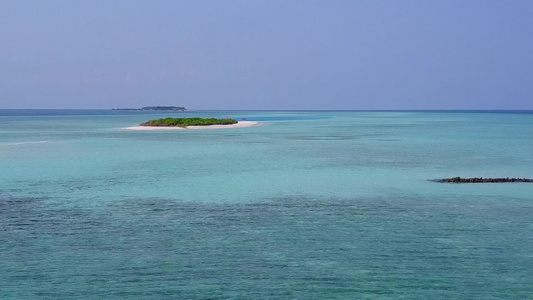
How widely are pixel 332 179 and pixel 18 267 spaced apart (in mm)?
14836

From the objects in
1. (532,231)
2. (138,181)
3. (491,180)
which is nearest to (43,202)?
(138,181)

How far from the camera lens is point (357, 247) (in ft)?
41.2

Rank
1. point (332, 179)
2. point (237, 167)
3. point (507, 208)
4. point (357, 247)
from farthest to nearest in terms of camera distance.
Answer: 1. point (237, 167)
2. point (332, 179)
3. point (507, 208)
4. point (357, 247)

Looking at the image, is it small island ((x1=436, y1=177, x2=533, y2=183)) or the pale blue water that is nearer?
the pale blue water

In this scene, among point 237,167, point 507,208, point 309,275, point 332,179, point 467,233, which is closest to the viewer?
point 309,275

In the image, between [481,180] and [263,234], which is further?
[481,180]

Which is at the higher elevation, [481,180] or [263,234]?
[481,180]

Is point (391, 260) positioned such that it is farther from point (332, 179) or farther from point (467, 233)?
point (332, 179)

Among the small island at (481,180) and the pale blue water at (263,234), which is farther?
the small island at (481,180)

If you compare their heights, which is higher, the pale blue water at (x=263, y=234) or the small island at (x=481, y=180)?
the small island at (x=481, y=180)

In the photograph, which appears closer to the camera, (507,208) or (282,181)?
(507,208)

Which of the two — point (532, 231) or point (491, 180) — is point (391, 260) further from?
point (491, 180)

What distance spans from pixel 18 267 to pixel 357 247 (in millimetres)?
7305

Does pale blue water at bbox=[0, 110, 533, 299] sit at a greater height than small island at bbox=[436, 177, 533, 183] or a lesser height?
lesser
